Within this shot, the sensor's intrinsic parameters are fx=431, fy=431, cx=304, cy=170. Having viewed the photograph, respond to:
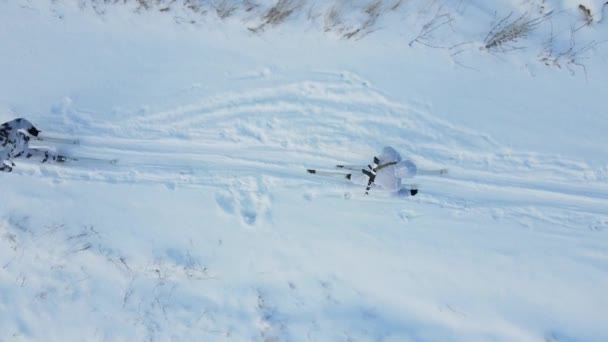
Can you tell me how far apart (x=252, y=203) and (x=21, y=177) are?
8.51 feet

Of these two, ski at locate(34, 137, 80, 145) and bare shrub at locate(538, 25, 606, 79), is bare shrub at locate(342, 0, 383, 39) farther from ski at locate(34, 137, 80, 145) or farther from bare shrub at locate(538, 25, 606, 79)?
ski at locate(34, 137, 80, 145)

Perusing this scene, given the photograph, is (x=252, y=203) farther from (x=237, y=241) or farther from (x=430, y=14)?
(x=430, y=14)

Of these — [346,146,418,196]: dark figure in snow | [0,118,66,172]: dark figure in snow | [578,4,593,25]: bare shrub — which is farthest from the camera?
[578,4,593,25]: bare shrub

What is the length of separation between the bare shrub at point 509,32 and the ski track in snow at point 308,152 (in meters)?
1.03

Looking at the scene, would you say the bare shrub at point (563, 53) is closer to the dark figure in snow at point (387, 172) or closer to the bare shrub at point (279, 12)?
the dark figure in snow at point (387, 172)

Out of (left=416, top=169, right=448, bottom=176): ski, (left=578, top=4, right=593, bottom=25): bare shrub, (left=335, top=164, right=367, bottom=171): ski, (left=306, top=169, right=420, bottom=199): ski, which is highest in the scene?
(left=578, top=4, right=593, bottom=25): bare shrub

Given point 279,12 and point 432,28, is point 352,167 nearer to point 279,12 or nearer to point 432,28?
point 432,28

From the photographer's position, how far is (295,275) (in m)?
4.81

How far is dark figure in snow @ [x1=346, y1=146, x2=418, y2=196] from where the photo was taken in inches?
178

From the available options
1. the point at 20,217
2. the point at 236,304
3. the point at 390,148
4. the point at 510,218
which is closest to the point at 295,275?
the point at 236,304

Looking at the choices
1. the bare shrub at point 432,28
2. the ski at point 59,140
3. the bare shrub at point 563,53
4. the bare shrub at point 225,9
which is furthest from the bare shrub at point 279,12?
the bare shrub at point 563,53

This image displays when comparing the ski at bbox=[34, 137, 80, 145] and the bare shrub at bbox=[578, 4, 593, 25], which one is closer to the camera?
the ski at bbox=[34, 137, 80, 145]

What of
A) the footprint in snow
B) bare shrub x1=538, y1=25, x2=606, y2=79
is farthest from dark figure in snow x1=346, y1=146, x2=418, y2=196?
bare shrub x1=538, y1=25, x2=606, y2=79

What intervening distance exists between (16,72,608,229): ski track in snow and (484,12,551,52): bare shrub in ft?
3.38
